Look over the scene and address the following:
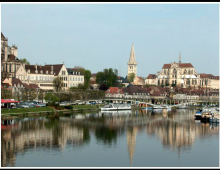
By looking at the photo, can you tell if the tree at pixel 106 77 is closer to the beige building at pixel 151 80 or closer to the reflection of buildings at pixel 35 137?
the beige building at pixel 151 80

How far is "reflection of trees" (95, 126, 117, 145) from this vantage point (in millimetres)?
42031

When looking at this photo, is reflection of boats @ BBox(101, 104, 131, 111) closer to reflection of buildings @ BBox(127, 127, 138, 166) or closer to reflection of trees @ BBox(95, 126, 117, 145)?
reflection of trees @ BBox(95, 126, 117, 145)

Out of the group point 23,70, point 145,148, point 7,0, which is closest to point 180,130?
point 145,148

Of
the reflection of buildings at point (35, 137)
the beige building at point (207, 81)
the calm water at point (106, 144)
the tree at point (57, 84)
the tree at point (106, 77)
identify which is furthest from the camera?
the beige building at point (207, 81)

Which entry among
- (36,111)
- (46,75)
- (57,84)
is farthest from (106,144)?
(46,75)

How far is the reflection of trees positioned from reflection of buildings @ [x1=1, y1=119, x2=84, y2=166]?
1817 millimetres

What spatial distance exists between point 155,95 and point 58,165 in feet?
333

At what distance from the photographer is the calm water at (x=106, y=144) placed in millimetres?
32062

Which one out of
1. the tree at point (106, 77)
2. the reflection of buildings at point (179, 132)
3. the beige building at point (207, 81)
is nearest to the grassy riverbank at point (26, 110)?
the reflection of buildings at point (179, 132)

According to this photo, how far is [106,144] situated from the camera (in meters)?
39.8

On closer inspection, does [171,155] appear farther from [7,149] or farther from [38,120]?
[38,120]

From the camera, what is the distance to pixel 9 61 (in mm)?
97125

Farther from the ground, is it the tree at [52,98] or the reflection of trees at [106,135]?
the tree at [52,98]

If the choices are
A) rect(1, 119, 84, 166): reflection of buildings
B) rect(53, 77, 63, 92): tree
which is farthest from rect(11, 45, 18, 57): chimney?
rect(1, 119, 84, 166): reflection of buildings
